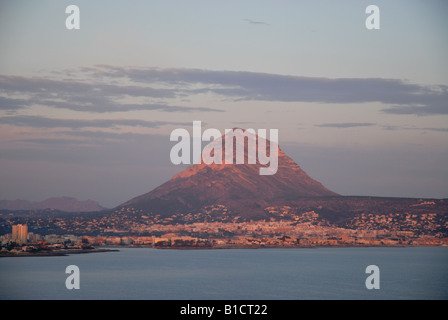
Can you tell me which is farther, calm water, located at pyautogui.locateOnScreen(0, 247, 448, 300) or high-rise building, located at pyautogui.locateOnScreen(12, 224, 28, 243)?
high-rise building, located at pyautogui.locateOnScreen(12, 224, 28, 243)

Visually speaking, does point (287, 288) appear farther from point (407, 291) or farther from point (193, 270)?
point (193, 270)

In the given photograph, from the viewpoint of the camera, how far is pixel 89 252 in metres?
186

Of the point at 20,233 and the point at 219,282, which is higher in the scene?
the point at 20,233

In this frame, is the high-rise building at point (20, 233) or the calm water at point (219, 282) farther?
the high-rise building at point (20, 233)

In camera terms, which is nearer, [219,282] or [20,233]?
[219,282]
